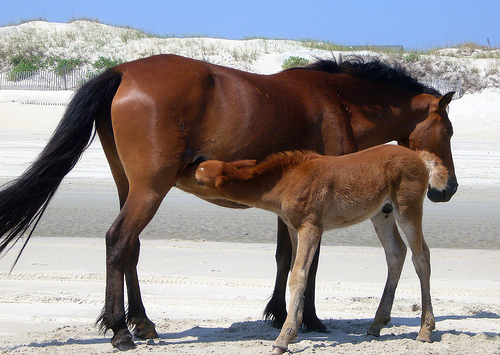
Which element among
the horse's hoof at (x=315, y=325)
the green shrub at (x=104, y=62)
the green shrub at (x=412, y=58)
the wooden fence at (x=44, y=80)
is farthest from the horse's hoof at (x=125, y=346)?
the green shrub at (x=412, y=58)

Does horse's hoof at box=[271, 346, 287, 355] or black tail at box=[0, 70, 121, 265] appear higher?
black tail at box=[0, 70, 121, 265]

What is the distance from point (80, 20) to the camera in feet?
135

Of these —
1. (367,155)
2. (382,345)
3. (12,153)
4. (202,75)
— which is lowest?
(12,153)

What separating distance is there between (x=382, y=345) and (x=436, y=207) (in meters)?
7.74

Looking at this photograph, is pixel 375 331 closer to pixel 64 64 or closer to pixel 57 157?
pixel 57 157

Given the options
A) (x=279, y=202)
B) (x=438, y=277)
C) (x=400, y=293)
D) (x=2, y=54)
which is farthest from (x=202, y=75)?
(x=2, y=54)

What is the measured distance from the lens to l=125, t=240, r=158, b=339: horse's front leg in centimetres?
460

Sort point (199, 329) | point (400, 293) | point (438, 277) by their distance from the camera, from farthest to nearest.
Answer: point (438, 277) → point (400, 293) → point (199, 329)

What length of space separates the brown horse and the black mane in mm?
303

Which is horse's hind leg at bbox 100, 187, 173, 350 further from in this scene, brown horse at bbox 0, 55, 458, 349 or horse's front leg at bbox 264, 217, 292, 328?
horse's front leg at bbox 264, 217, 292, 328

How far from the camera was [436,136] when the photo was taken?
5.36 meters

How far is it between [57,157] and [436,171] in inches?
128

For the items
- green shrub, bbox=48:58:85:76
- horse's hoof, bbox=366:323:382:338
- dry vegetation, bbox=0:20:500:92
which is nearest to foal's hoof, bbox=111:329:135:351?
horse's hoof, bbox=366:323:382:338

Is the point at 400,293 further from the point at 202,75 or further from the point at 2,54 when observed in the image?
the point at 2,54
